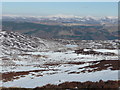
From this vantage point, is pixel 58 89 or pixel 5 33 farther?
pixel 5 33

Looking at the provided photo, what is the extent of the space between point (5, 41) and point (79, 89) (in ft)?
389

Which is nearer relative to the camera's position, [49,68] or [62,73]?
[62,73]

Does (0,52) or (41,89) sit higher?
(41,89)

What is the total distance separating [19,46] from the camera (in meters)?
130

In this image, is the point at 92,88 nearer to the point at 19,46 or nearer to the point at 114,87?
the point at 114,87

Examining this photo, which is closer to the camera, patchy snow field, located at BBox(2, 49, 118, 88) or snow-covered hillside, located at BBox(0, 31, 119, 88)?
patchy snow field, located at BBox(2, 49, 118, 88)

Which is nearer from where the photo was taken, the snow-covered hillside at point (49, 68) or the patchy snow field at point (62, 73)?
the patchy snow field at point (62, 73)

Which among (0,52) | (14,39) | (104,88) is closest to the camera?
(104,88)

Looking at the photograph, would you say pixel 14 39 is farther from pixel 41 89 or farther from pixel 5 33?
pixel 41 89

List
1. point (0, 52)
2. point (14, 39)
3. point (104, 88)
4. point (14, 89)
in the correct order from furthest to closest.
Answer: point (14, 39) → point (0, 52) → point (14, 89) → point (104, 88)

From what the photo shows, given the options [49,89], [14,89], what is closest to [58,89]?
[49,89]

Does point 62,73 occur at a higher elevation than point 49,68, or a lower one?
higher

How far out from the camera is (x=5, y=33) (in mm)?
140500

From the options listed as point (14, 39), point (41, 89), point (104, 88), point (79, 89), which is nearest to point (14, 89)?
point (41, 89)
